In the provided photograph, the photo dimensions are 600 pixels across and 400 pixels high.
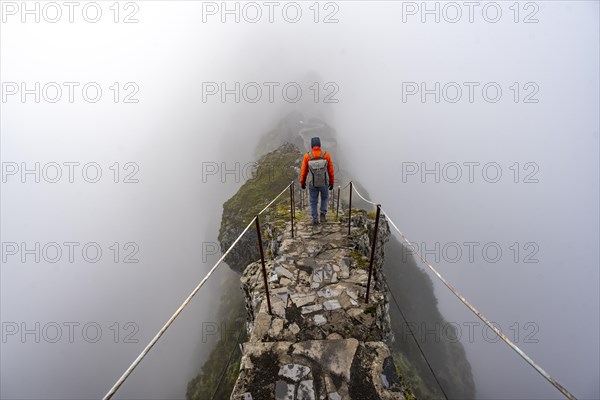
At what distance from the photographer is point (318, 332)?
5.00 meters

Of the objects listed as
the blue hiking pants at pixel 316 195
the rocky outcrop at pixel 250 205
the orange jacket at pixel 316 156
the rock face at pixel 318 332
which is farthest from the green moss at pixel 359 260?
the rocky outcrop at pixel 250 205

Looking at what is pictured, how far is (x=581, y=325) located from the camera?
284 feet

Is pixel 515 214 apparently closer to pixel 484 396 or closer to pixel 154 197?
pixel 484 396

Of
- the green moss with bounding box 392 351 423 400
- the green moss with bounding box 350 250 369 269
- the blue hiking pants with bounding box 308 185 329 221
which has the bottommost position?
the green moss with bounding box 392 351 423 400

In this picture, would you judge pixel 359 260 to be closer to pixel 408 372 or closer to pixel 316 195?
pixel 316 195

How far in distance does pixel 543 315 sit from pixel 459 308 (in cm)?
2966

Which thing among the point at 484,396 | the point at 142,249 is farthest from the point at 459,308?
the point at 142,249

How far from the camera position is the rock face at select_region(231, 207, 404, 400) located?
3.79m

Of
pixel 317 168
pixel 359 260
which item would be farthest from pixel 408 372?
pixel 317 168

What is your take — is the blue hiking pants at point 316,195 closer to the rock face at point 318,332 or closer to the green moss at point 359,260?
the rock face at point 318,332

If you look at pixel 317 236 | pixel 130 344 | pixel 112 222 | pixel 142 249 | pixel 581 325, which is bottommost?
pixel 581 325

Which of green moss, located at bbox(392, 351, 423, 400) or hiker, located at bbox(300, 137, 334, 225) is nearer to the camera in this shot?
hiker, located at bbox(300, 137, 334, 225)

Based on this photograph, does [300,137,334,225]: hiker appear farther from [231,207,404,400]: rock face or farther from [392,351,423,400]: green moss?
[392,351,423,400]: green moss

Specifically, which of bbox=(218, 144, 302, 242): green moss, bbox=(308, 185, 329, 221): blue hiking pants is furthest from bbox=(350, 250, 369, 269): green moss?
bbox=(218, 144, 302, 242): green moss
